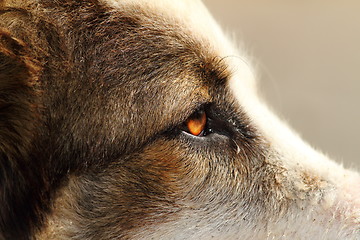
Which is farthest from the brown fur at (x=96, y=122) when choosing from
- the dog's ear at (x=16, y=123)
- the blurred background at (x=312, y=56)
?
the blurred background at (x=312, y=56)

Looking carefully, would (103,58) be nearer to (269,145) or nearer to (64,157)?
(64,157)

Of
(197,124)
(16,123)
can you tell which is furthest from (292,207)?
(16,123)

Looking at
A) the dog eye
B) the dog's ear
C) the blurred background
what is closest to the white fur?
the dog eye

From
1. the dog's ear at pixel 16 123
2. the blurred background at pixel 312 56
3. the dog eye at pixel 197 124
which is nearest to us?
the dog's ear at pixel 16 123

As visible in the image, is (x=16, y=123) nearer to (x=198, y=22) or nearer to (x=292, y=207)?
(x=198, y=22)

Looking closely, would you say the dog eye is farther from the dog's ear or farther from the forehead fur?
the dog's ear

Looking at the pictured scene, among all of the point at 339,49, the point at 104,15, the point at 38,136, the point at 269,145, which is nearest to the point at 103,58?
the point at 104,15

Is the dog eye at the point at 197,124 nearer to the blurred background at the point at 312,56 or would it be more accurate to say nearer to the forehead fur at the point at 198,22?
the forehead fur at the point at 198,22
